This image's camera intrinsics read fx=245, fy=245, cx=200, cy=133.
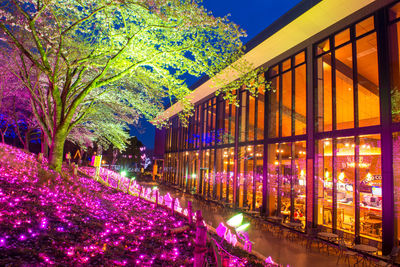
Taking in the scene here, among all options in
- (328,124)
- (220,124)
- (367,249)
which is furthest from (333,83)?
(220,124)

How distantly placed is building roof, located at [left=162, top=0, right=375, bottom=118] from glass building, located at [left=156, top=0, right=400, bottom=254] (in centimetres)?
4

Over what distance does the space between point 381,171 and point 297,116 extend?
4.16 metres

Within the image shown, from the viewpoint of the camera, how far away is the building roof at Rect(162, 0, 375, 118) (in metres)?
8.35

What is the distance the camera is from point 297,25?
31.7 feet

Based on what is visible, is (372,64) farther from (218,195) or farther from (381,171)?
(218,195)

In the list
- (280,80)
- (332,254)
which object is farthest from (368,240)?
(280,80)

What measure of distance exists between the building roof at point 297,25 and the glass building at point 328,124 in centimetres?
4

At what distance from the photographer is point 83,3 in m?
6.78

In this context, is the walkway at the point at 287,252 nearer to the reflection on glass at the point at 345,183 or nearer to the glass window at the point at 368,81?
the reflection on glass at the point at 345,183

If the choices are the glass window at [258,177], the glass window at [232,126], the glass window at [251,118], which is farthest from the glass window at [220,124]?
the glass window at [258,177]

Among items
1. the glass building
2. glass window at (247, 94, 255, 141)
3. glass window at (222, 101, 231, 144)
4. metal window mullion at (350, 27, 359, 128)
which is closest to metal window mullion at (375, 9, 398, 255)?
the glass building

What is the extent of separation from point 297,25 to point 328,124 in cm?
407

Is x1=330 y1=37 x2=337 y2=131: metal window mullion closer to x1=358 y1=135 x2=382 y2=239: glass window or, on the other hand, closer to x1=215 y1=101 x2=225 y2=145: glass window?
x1=358 y1=135 x2=382 y2=239: glass window

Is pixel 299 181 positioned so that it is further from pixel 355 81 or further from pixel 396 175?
pixel 355 81
